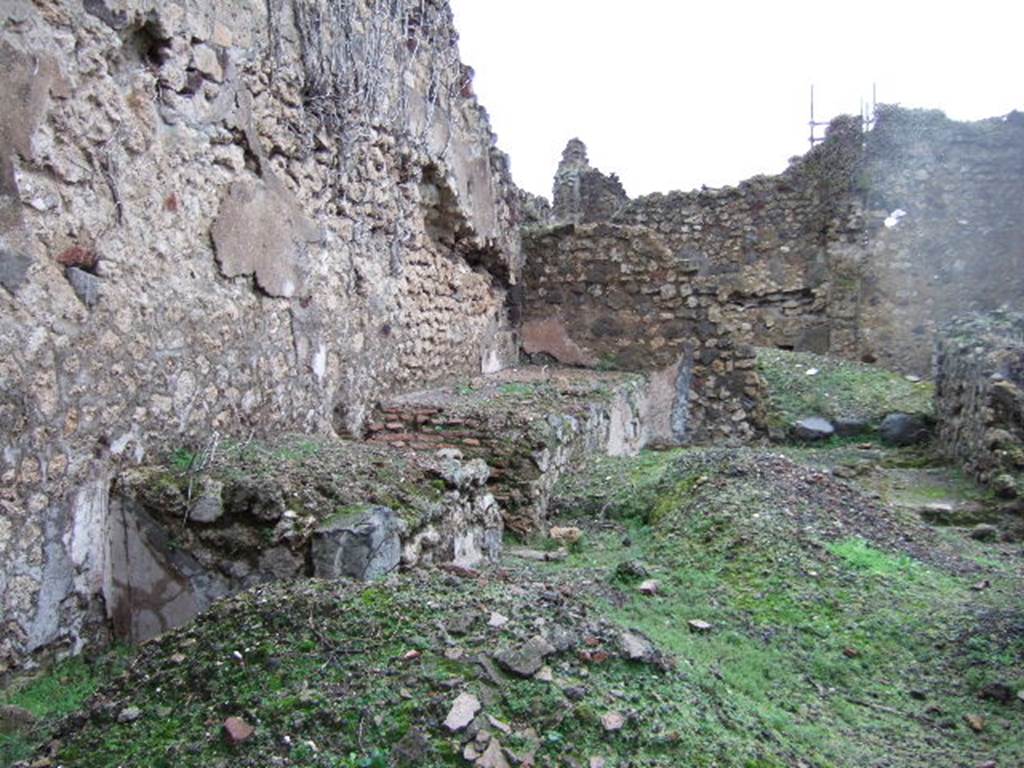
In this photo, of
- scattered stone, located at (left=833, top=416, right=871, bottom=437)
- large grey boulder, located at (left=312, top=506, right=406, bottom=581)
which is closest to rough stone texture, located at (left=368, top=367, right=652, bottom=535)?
large grey boulder, located at (left=312, top=506, right=406, bottom=581)

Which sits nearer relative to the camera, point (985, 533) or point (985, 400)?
point (985, 533)

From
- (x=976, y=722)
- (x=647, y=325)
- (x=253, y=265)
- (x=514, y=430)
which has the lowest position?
(x=976, y=722)

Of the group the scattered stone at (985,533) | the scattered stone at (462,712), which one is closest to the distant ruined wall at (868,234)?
the scattered stone at (985,533)

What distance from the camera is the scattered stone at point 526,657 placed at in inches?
83.0

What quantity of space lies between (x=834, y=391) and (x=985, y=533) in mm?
4691

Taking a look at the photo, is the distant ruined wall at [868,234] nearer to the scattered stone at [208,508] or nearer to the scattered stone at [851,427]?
the scattered stone at [851,427]

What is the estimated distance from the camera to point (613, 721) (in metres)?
1.99

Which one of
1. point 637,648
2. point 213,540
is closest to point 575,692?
point 637,648

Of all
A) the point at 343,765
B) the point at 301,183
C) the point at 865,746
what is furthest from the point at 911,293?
Answer: the point at 343,765

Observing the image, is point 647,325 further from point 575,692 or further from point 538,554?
point 575,692

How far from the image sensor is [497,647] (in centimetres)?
220

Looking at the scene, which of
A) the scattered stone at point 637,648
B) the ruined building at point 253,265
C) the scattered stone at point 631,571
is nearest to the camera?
the scattered stone at point 637,648

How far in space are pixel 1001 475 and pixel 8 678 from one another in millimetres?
6038

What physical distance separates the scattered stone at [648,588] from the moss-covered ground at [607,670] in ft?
0.10
